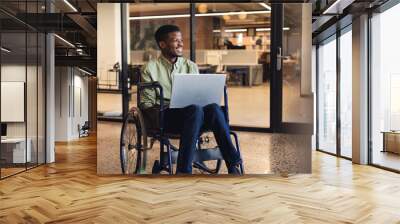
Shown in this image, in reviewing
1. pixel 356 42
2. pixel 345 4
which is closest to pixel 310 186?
pixel 345 4

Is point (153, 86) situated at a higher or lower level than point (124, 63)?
lower

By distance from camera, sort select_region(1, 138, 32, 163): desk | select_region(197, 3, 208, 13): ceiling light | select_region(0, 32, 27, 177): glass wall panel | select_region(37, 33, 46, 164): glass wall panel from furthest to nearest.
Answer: select_region(37, 33, 46, 164): glass wall panel, select_region(1, 138, 32, 163): desk, select_region(0, 32, 27, 177): glass wall panel, select_region(197, 3, 208, 13): ceiling light

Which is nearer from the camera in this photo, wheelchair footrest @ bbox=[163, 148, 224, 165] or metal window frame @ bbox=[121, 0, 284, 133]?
wheelchair footrest @ bbox=[163, 148, 224, 165]

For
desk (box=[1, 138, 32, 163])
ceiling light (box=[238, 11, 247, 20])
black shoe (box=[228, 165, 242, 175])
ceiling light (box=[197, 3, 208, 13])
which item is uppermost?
ceiling light (box=[197, 3, 208, 13])

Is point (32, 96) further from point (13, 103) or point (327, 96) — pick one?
point (327, 96)

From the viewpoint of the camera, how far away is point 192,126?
17.6ft

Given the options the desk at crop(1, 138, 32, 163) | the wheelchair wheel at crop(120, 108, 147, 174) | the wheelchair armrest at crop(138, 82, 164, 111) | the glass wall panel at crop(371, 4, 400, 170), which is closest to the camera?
the wheelchair armrest at crop(138, 82, 164, 111)

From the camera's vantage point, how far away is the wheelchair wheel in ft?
18.0

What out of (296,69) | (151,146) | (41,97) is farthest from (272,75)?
(41,97)

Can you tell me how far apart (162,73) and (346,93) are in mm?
4084

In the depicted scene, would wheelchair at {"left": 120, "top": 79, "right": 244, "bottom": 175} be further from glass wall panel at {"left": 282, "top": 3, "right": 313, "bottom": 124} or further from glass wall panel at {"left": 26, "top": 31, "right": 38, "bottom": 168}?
glass wall panel at {"left": 26, "top": 31, "right": 38, "bottom": 168}

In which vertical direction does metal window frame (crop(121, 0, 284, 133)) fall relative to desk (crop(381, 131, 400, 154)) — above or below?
above

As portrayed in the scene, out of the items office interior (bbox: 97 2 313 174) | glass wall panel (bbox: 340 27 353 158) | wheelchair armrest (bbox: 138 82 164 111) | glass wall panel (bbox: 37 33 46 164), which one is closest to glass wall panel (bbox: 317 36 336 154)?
glass wall panel (bbox: 340 27 353 158)

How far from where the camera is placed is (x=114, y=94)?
5.54m
